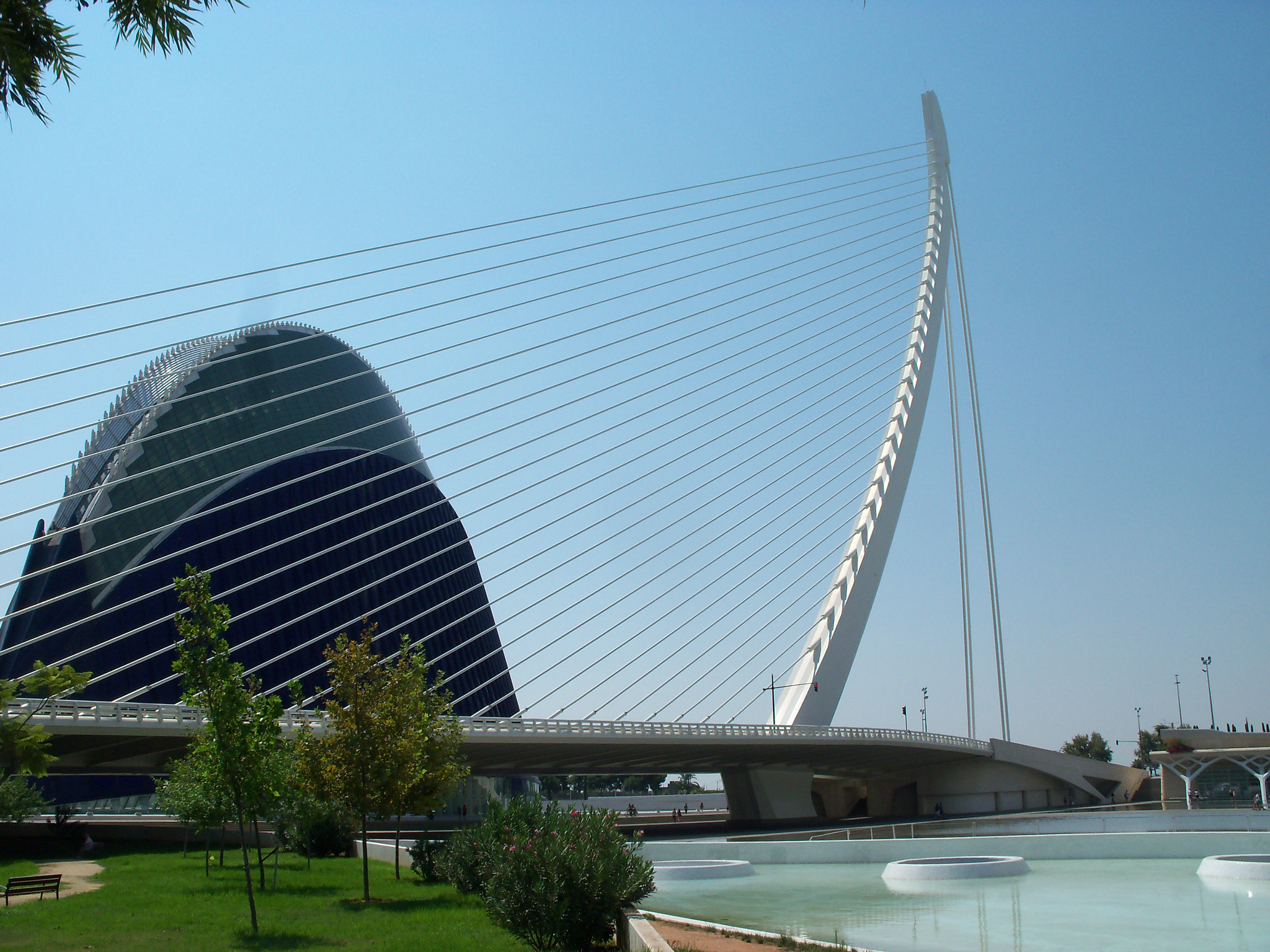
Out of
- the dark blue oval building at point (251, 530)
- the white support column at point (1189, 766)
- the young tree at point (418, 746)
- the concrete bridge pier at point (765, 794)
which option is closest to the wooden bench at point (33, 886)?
→ the young tree at point (418, 746)

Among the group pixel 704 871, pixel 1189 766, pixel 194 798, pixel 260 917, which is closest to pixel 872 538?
pixel 1189 766

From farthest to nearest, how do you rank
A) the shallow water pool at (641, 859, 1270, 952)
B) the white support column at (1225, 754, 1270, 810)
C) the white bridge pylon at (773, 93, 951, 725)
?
the white support column at (1225, 754, 1270, 810), the white bridge pylon at (773, 93, 951, 725), the shallow water pool at (641, 859, 1270, 952)

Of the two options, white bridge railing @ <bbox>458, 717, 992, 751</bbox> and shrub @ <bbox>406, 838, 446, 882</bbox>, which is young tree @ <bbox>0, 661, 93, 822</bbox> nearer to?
shrub @ <bbox>406, 838, 446, 882</bbox>

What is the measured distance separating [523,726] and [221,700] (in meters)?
20.2

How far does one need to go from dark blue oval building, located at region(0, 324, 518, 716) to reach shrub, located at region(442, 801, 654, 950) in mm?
33217

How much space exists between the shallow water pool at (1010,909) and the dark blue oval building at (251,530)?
28702 mm

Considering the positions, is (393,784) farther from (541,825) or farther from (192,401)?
(192,401)

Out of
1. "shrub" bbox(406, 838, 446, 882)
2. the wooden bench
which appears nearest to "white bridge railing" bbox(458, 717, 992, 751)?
"shrub" bbox(406, 838, 446, 882)

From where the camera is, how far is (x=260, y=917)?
14.6m

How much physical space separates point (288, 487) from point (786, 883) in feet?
Result: 149

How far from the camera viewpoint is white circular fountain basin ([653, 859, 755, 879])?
19.3 m

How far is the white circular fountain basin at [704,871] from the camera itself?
762 inches

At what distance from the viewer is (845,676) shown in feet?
134

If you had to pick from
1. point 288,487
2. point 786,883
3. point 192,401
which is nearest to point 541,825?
point 786,883
